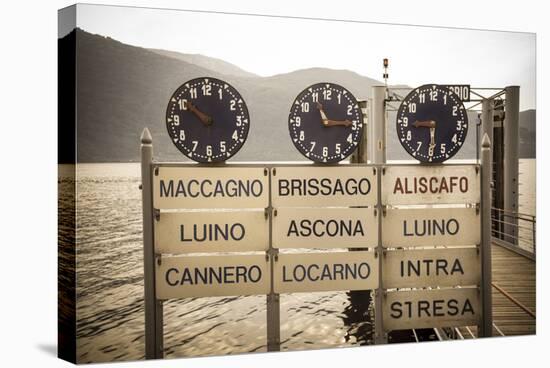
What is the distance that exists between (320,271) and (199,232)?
1.24 metres

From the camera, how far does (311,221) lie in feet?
22.1

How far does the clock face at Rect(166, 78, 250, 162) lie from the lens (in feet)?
20.8

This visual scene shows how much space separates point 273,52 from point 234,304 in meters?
5.61

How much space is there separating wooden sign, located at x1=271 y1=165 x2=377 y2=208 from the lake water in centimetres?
139

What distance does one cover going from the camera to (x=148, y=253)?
21.2ft

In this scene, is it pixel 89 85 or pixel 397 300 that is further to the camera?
pixel 397 300

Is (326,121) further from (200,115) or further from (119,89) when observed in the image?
(119,89)

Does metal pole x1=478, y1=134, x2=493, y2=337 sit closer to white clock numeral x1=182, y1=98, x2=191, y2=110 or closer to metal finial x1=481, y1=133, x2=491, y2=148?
metal finial x1=481, y1=133, x2=491, y2=148

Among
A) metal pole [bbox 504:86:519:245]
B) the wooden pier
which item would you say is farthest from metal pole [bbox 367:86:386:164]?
the wooden pier

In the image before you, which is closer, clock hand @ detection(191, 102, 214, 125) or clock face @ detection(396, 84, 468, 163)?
clock hand @ detection(191, 102, 214, 125)

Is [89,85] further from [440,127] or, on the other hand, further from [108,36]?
[440,127]

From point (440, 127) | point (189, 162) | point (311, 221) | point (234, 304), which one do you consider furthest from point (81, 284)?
point (234, 304)

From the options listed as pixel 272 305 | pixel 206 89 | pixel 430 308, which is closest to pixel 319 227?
pixel 272 305

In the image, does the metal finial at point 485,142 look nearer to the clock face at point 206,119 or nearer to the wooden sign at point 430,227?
the wooden sign at point 430,227
